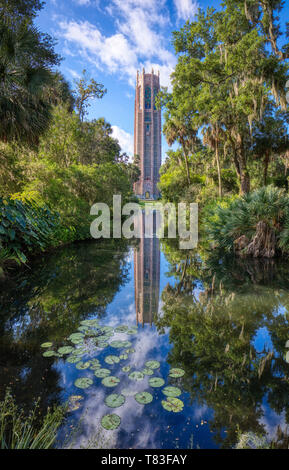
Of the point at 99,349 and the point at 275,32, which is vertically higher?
the point at 275,32

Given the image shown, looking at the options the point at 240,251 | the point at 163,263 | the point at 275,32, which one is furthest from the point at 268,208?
the point at 275,32

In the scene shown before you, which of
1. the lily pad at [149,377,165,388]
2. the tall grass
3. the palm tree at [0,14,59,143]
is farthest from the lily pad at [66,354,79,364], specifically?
the palm tree at [0,14,59,143]

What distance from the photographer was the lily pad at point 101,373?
2.48 m

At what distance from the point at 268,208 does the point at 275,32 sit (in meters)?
9.91

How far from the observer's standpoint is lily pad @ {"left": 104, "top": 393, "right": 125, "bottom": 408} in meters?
2.11

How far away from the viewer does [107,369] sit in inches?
102

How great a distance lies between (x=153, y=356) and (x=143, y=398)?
0.72 m

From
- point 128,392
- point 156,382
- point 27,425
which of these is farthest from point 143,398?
point 27,425

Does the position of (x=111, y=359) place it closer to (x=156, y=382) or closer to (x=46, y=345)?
(x=156, y=382)

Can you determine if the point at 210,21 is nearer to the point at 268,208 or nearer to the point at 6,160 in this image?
the point at 268,208

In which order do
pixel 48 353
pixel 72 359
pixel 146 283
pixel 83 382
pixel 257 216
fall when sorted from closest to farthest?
pixel 83 382 < pixel 72 359 < pixel 48 353 < pixel 146 283 < pixel 257 216

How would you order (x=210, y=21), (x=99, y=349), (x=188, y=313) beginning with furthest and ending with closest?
(x=210, y=21) → (x=188, y=313) → (x=99, y=349)

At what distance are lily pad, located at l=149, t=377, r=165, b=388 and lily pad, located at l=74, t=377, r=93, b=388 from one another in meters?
0.60

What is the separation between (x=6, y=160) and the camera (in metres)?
9.53
